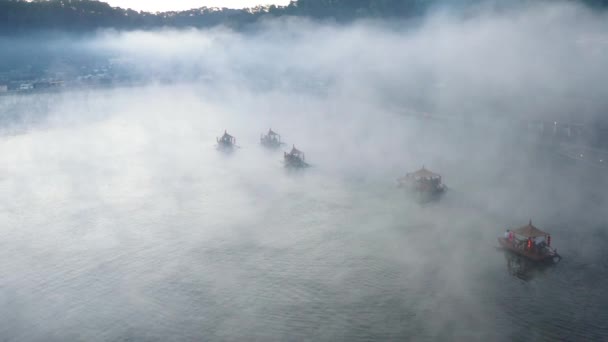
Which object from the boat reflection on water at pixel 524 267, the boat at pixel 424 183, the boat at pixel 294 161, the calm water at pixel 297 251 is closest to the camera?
the calm water at pixel 297 251

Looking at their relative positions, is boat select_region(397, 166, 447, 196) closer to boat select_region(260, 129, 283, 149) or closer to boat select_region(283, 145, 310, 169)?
boat select_region(283, 145, 310, 169)

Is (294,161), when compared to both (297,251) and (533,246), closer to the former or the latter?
(297,251)

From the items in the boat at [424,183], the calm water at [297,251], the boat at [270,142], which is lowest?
the calm water at [297,251]

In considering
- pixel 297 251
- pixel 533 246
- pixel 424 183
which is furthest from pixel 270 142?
pixel 533 246

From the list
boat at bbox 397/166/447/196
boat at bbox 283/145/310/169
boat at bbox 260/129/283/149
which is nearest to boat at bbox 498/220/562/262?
boat at bbox 397/166/447/196

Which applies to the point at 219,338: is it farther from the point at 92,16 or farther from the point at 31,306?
the point at 92,16

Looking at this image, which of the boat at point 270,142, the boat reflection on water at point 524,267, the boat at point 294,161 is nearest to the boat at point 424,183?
the boat reflection on water at point 524,267

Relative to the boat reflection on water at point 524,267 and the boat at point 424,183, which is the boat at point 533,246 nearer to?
the boat reflection on water at point 524,267
